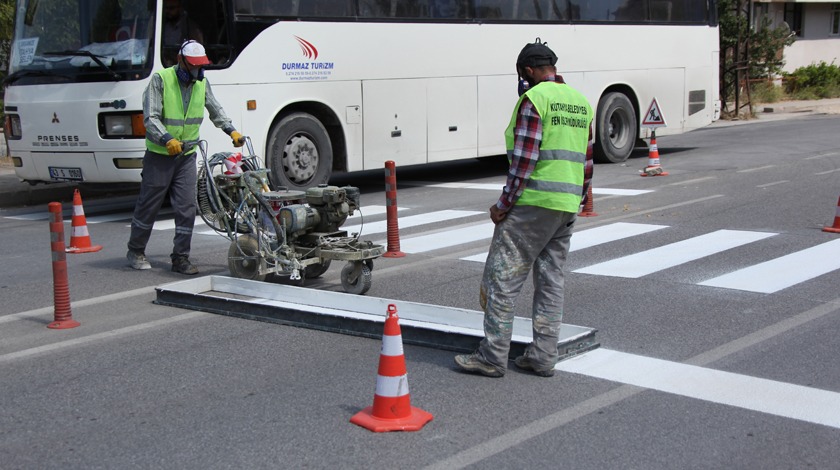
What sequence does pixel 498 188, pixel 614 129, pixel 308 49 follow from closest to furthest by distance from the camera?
pixel 308 49 → pixel 498 188 → pixel 614 129

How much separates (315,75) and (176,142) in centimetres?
530

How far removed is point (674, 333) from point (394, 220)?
11.9 ft

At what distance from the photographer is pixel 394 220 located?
31.8 feet

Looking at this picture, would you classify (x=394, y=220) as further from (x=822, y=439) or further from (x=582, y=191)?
(x=822, y=439)

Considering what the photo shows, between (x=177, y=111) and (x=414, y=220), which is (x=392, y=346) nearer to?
(x=177, y=111)

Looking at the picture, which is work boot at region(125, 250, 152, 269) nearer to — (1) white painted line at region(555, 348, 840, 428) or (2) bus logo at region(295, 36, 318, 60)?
(1) white painted line at region(555, 348, 840, 428)

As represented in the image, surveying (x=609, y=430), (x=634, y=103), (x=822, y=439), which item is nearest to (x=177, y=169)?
(x=609, y=430)

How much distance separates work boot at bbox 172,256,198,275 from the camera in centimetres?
908

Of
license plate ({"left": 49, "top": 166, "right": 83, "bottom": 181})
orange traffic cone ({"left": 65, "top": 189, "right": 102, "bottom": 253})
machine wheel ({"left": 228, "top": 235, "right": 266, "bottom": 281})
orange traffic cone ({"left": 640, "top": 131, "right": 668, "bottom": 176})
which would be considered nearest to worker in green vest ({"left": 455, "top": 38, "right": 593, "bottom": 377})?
machine wheel ({"left": 228, "top": 235, "right": 266, "bottom": 281})

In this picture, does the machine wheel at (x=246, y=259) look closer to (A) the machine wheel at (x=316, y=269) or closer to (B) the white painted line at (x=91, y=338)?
(A) the machine wheel at (x=316, y=269)

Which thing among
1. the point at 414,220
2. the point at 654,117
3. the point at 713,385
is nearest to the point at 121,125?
the point at 414,220

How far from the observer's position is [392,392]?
5023mm

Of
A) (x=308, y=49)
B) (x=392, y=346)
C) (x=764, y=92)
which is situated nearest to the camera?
(x=392, y=346)

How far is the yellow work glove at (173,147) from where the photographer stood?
8648 millimetres
